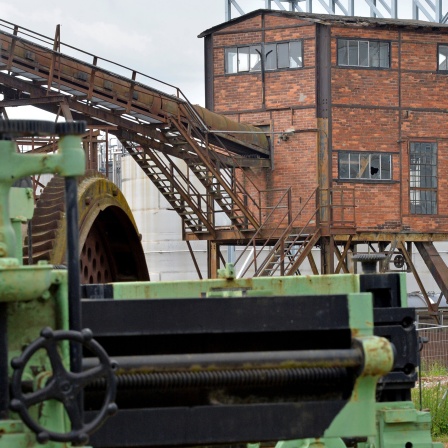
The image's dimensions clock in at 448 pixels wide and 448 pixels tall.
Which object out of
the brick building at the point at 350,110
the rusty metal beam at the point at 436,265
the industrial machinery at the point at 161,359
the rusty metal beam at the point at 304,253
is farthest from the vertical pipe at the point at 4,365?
the rusty metal beam at the point at 436,265

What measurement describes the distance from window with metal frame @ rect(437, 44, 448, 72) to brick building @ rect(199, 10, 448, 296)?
3 centimetres

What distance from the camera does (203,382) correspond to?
180 inches

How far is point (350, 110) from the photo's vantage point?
98.2ft

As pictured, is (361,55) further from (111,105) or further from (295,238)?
(111,105)

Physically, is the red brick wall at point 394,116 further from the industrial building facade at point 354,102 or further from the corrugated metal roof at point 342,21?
the corrugated metal roof at point 342,21

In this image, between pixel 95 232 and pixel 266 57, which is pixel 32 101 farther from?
pixel 95 232

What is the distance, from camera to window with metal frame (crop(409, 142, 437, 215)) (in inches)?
1206

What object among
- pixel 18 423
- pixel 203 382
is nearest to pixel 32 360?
pixel 18 423

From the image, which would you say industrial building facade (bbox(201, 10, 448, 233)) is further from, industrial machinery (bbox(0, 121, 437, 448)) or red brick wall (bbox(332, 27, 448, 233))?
industrial machinery (bbox(0, 121, 437, 448))

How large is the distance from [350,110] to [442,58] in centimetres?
322

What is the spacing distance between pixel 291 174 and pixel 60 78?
8242 millimetres

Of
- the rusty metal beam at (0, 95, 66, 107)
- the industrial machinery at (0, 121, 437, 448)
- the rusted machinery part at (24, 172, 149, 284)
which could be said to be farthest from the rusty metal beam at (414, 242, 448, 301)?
the industrial machinery at (0, 121, 437, 448)

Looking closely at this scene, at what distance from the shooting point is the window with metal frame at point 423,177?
1206 inches

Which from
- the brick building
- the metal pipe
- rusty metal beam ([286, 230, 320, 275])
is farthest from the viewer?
the brick building
